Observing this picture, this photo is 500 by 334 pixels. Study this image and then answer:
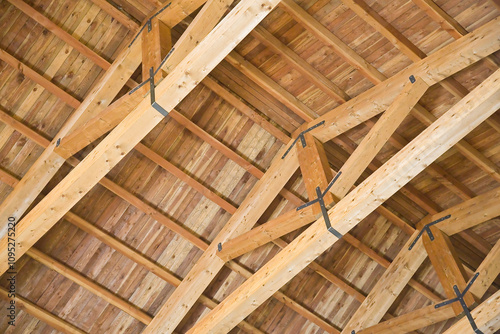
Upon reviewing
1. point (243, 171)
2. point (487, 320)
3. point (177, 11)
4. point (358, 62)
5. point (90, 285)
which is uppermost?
point (177, 11)

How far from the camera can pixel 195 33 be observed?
391 cm

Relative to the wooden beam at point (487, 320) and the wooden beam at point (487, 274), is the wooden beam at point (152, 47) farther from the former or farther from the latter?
the wooden beam at point (487, 274)

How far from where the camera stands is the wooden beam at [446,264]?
5.08 metres

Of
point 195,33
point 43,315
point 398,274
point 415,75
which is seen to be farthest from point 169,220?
point 415,75

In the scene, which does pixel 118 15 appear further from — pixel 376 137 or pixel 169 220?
pixel 376 137

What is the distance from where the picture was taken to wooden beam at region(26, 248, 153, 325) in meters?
5.32

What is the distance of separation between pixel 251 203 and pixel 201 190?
1.91 ft

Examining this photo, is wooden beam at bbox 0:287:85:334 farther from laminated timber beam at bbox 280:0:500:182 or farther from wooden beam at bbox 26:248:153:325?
laminated timber beam at bbox 280:0:500:182

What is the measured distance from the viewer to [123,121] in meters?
4.02

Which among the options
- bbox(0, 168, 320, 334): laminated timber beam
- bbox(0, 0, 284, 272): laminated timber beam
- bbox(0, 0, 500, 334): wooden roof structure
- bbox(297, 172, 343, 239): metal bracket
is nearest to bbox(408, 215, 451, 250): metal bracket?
bbox(0, 0, 500, 334): wooden roof structure

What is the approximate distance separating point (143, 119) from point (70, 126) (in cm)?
132

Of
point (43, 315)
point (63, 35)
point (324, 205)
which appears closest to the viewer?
point (324, 205)

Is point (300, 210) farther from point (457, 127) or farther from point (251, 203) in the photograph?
point (457, 127)

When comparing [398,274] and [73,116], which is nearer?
[73,116]
